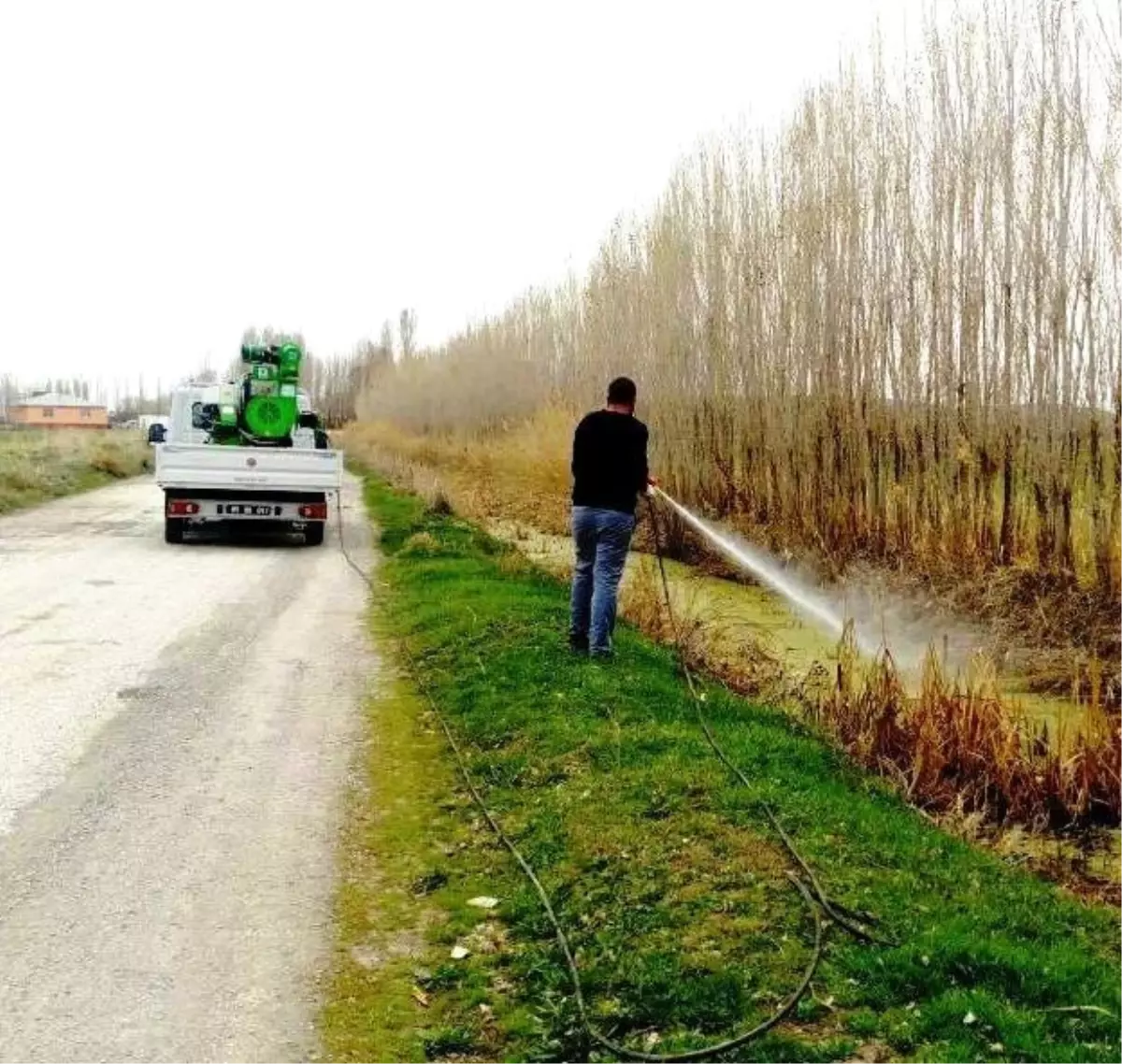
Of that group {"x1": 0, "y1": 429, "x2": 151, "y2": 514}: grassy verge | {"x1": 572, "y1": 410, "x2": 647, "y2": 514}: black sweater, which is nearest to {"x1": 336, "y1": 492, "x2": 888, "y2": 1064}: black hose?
{"x1": 572, "y1": 410, "x2": 647, "y2": 514}: black sweater

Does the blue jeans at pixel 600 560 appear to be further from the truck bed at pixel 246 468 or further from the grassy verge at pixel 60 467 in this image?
the grassy verge at pixel 60 467

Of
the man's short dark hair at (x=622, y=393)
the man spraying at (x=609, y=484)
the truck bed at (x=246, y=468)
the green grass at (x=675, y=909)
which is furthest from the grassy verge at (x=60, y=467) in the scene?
the green grass at (x=675, y=909)

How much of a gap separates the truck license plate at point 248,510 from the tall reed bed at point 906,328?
571 cm

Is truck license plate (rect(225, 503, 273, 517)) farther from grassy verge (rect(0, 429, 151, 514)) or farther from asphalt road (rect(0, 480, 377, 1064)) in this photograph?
grassy verge (rect(0, 429, 151, 514))

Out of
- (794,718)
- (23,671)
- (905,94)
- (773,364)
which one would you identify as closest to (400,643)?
(23,671)

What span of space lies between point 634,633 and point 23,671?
463 cm

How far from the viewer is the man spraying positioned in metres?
7.80

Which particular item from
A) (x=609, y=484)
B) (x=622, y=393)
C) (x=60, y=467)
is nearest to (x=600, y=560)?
(x=609, y=484)

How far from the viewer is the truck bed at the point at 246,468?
16.0 m

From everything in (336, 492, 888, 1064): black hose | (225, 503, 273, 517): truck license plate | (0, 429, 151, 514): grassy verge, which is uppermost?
(0, 429, 151, 514): grassy verge

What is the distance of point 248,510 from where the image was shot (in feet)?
54.2

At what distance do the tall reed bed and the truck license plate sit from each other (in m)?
5.71

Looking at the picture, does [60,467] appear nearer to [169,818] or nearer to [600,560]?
[600,560]

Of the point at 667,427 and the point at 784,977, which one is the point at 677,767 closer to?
the point at 784,977
